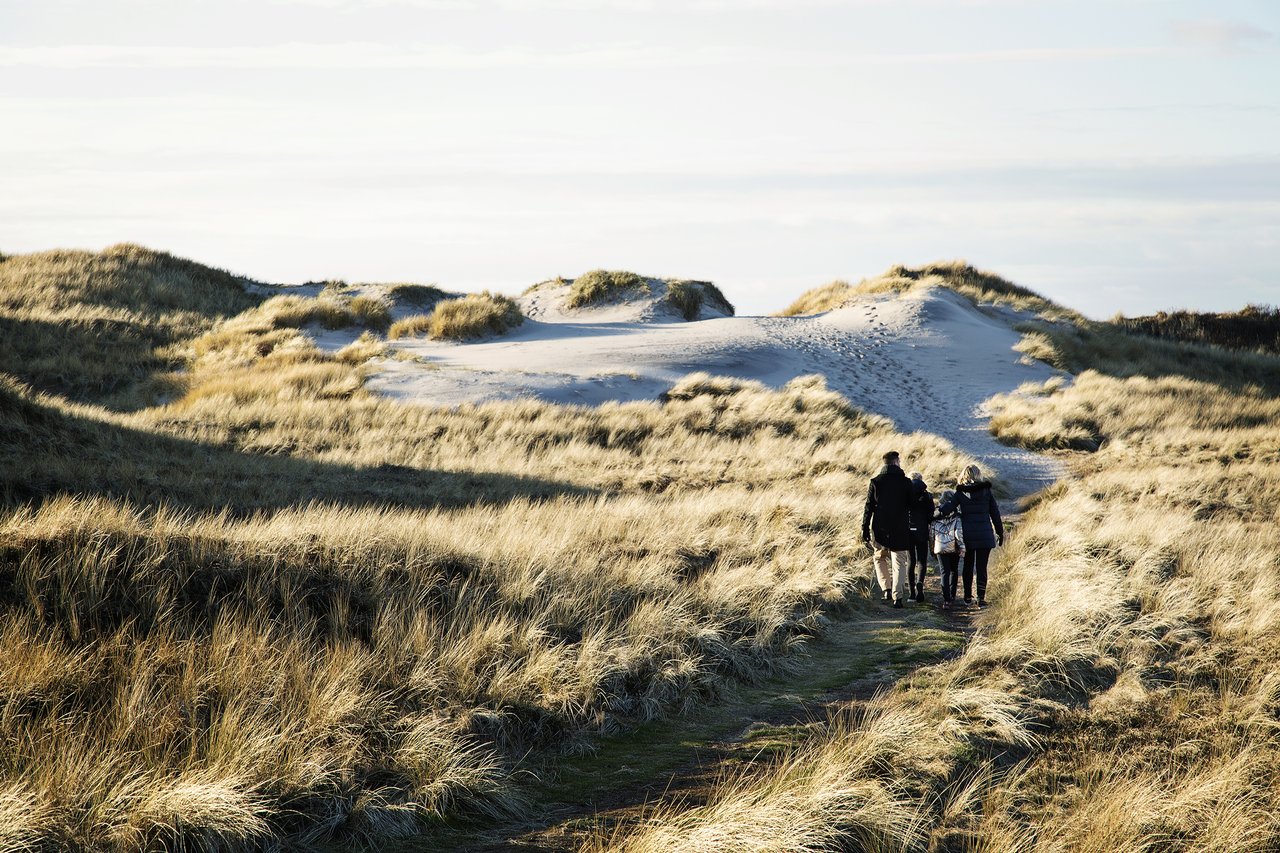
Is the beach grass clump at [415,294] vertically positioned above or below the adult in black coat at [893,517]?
above

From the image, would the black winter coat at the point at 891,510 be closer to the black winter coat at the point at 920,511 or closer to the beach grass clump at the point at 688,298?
the black winter coat at the point at 920,511

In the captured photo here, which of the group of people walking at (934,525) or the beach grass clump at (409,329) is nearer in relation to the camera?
the group of people walking at (934,525)

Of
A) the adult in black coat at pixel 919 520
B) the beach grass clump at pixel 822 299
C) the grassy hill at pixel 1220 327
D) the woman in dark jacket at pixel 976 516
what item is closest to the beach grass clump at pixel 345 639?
the adult in black coat at pixel 919 520

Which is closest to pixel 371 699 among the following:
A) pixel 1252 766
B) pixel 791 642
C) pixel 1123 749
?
pixel 791 642

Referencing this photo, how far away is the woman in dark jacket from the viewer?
10.8 metres

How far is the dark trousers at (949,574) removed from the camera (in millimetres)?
11188

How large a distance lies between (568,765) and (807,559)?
5.87m

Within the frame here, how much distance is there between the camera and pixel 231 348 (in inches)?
1262

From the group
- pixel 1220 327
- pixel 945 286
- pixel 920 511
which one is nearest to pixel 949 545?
pixel 920 511

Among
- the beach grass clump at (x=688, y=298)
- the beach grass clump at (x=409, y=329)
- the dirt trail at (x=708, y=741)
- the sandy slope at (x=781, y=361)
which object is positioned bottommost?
the dirt trail at (x=708, y=741)

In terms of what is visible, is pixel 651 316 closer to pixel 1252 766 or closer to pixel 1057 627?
pixel 1057 627

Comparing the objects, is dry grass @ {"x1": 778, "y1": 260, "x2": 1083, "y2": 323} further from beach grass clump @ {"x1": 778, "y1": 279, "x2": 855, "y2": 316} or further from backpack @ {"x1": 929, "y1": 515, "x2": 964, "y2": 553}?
backpack @ {"x1": 929, "y1": 515, "x2": 964, "y2": 553}

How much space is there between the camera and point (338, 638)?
7.06 metres

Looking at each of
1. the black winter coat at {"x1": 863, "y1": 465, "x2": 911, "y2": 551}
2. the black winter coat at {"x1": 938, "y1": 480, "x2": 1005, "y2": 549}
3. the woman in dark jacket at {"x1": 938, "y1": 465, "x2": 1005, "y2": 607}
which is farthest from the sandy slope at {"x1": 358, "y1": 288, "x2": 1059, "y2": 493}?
the black winter coat at {"x1": 863, "y1": 465, "x2": 911, "y2": 551}
